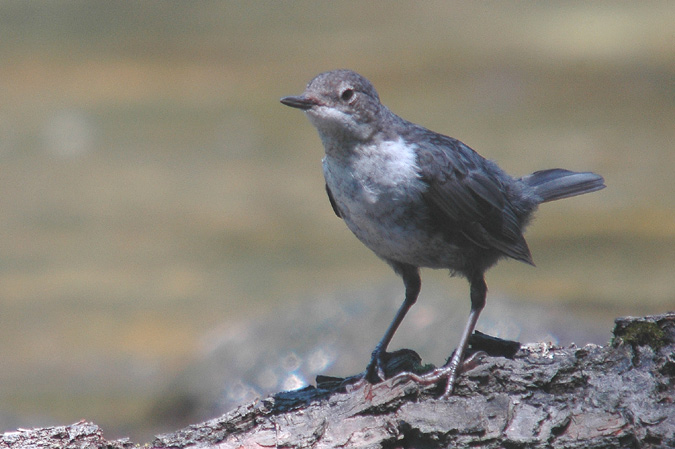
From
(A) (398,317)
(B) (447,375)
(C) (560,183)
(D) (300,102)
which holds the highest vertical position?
(D) (300,102)

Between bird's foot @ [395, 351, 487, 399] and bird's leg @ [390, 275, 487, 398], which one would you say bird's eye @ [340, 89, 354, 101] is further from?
bird's foot @ [395, 351, 487, 399]

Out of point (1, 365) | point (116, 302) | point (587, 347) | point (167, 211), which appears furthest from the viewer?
point (167, 211)

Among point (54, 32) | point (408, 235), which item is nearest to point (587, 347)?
point (408, 235)

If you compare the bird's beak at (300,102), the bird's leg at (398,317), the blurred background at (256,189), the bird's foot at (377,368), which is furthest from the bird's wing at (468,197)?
the blurred background at (256,189)

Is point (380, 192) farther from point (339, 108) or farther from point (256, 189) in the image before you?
point (256, 189)

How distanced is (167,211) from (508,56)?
5041 millimetres

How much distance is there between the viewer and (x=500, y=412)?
3674 millimetres

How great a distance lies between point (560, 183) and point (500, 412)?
1797 mm

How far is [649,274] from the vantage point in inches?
350

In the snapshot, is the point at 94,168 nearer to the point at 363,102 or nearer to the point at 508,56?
the point at 508,56

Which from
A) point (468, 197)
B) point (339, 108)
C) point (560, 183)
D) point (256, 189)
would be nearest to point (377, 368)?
point (468, 197)

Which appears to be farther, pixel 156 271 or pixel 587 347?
pixel 156 271

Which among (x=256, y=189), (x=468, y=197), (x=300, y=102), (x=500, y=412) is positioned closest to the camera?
(x=500, y=412)

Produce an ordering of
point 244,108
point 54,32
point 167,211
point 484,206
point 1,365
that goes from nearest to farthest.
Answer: point 484,206 → point 1,365 → point 167,211 → point 244,108 → point 54,32
